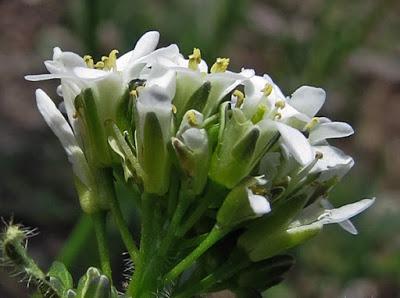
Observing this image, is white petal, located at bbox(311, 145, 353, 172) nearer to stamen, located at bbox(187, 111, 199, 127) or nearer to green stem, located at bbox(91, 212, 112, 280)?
stamen, located at bbox(187, 111, 199, 127)

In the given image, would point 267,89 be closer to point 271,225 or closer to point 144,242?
point 271,225

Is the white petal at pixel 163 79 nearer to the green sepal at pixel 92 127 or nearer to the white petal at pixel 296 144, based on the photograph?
the green sepal at pixel 92 127

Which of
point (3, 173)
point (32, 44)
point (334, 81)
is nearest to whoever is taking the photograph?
point (3, 173)

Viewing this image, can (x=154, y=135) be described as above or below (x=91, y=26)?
above

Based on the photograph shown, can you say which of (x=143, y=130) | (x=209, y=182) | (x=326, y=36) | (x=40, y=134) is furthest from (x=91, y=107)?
(x=40, y=134)

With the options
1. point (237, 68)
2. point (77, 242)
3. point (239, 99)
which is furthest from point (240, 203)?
point (237, 68)

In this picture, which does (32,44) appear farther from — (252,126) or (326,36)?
(252,126)

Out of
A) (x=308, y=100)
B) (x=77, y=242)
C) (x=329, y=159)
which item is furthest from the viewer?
(x=77, y=242)
